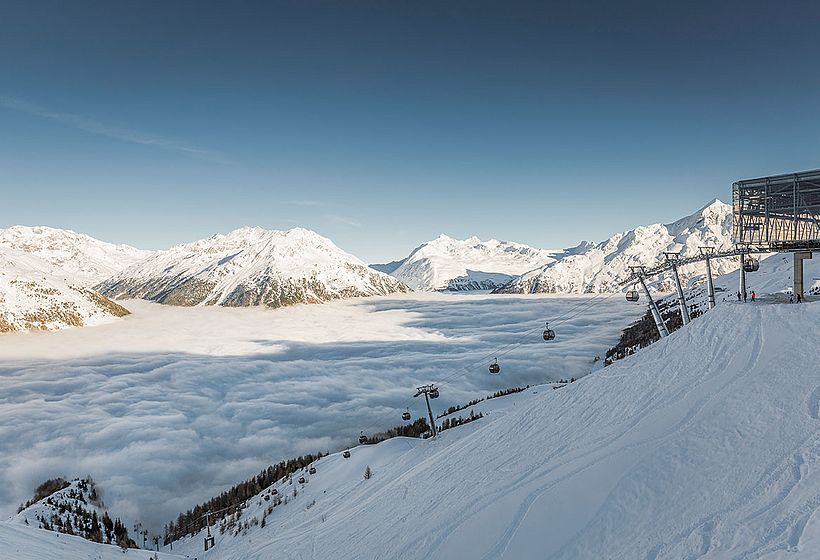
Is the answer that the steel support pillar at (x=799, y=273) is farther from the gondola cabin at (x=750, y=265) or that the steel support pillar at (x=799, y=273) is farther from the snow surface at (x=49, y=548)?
the snow surface at (x=49, y=548)

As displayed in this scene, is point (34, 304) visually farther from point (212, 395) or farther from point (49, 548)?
point (49, 548)

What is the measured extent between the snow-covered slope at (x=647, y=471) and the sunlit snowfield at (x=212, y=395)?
47.1 m

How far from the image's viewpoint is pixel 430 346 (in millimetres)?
124562

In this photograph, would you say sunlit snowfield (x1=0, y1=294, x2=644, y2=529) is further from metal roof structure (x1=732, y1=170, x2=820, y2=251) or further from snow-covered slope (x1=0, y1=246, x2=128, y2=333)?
metal roof structure (x1=732, y1=170, x2=820, y2=251)

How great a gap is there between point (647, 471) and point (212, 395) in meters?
95.5

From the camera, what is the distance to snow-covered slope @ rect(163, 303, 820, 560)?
6723 millimetres

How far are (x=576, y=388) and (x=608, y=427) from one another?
14.7ft

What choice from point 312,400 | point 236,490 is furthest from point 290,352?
point 236,490

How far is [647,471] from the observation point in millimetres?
8312

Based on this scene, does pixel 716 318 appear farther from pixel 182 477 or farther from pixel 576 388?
pixel 182 477

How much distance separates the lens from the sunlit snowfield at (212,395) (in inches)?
2158

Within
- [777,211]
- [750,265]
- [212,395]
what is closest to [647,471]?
[750,265]

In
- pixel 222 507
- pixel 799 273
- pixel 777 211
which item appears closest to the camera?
pixel 799 273

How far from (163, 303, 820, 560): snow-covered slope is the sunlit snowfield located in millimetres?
47075
